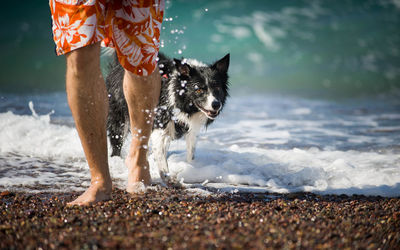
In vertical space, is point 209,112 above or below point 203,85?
below

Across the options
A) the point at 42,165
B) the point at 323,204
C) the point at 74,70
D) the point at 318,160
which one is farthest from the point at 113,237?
the point at 318,160

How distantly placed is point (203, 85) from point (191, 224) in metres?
2.21

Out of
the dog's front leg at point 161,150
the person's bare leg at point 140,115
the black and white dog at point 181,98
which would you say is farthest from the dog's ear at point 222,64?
the person's bare leg at point 140,115

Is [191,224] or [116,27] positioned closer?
[191,224]

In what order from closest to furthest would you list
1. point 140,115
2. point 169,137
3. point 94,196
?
1. point 94,196
2. point 140,115
3. point 169,137

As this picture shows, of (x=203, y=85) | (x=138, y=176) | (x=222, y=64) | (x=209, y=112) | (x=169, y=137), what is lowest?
(x=138, y=176)

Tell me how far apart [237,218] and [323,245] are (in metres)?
0.50

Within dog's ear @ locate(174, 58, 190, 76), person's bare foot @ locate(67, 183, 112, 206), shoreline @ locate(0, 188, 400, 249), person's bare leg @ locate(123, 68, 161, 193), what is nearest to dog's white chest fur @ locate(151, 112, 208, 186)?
dog's ear @ locate(174, 58, 190, 76)

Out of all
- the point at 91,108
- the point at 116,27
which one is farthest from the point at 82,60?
the point at 116,27

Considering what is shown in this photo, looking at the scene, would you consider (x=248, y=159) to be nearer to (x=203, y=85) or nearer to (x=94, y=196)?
(x=203, y=85)

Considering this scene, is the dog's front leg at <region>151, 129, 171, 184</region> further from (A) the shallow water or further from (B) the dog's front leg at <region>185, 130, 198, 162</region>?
(B) the dog's front leg at <region>185, 130, 198, 162</region>

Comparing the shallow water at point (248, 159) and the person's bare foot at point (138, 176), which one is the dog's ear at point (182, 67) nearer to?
the shallow water at point (248, 159)

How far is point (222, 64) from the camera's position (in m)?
3.79

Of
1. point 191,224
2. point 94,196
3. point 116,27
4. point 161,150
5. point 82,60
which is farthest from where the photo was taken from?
point 161,150
